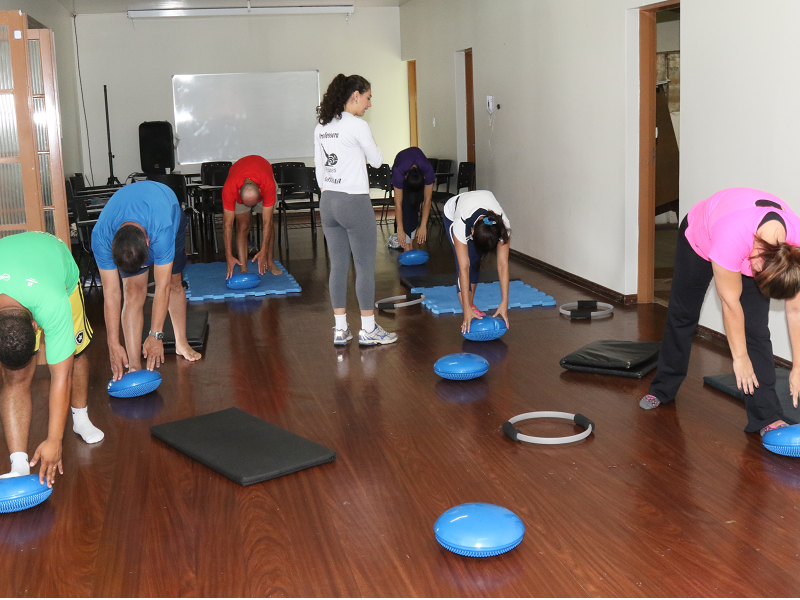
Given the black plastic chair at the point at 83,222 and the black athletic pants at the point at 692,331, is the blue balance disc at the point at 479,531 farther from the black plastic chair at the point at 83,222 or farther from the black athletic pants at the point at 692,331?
the black plastic chair at the point at 83,222

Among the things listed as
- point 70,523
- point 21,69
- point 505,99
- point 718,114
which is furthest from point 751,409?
point 505,99

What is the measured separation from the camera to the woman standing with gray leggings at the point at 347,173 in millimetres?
4125

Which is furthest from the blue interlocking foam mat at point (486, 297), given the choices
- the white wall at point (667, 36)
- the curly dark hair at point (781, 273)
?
the white wall at point (667, 36)

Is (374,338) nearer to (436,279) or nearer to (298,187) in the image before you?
(436,279)

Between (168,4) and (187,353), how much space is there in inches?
294

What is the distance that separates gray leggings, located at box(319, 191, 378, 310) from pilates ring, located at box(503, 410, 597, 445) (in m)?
1.40

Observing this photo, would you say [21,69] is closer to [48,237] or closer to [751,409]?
[48,237]

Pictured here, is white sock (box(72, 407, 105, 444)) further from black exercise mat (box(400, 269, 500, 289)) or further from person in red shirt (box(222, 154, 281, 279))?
black exercise mat (box(400, 269, 500, 289))

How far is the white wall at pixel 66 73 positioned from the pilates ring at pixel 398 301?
16.7 feet

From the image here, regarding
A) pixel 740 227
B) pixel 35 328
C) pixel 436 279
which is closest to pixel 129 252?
pixel 35 328

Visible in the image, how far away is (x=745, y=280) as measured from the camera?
9.27ft

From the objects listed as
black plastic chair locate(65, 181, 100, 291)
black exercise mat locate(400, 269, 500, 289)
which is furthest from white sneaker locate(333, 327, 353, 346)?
black plastic chair locate(65, 181, 100, 291)

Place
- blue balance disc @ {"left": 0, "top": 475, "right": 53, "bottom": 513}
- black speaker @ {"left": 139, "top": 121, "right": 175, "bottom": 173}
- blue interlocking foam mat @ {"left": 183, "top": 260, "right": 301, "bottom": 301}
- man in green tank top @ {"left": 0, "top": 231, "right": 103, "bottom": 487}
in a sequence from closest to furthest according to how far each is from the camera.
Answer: man in green tank top @ {"left": 0, "top": 231, "right": 103, "bottom": 487} → blue balance disc @ {"left": 0, "top": 475, "right": 53, "bottom": 513} → blue interlocking foam mat @ {"left": 183, "top": 260, "right": 301, "bottom": 301} → black speaker @ {"left": 139, "top": 121, "right": 175, "bottom": 173}

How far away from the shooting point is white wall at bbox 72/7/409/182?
35.0ft
